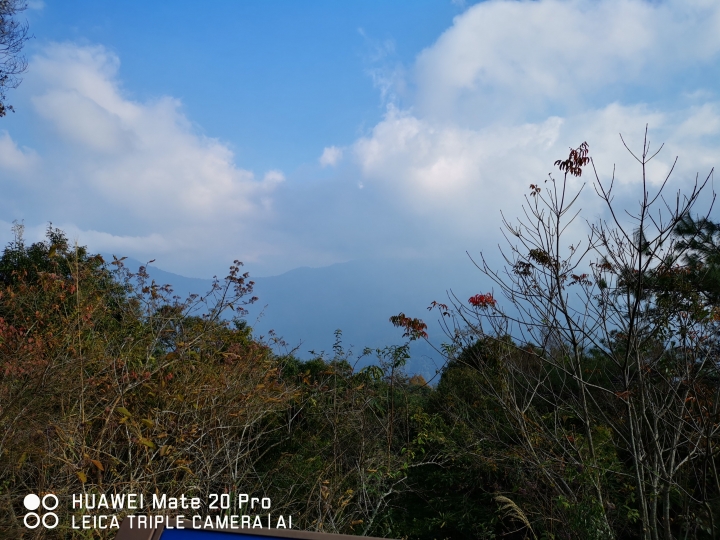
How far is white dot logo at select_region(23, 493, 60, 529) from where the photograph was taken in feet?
10.9

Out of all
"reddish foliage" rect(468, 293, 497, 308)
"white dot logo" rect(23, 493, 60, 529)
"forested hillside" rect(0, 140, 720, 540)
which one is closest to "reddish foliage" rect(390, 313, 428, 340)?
"forested hillside" rect(0, 140, 720, 540)

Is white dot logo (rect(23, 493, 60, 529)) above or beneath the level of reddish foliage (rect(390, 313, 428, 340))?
beneath

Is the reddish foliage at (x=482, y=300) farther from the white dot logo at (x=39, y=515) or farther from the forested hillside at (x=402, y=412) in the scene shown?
the white dot logo at (x=39, y=515)

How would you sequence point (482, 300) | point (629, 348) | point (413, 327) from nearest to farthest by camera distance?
point (629, 348), point (482, 300), point (413, 327)

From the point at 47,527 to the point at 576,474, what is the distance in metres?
3.19

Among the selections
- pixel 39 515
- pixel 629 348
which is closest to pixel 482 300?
pixel 629 348

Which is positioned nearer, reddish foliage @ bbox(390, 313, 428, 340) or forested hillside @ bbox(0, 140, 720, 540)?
forested hillside @ bbox(0, 140, 720, 540)

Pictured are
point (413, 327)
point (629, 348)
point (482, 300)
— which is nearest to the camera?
point (629, 348)

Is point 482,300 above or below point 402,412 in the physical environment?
above

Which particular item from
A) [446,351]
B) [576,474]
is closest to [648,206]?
[576,474]

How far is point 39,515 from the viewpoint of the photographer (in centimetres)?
339

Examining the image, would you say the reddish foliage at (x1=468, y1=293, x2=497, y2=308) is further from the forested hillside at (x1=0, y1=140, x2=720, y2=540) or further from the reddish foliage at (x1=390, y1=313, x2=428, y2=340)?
the reddish foliage at (x1=390, y1=313, x2=428, y2=340)

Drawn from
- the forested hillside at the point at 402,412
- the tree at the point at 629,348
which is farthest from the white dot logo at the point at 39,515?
the tree at the point at 629,348

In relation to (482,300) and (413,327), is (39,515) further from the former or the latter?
(413,327)
